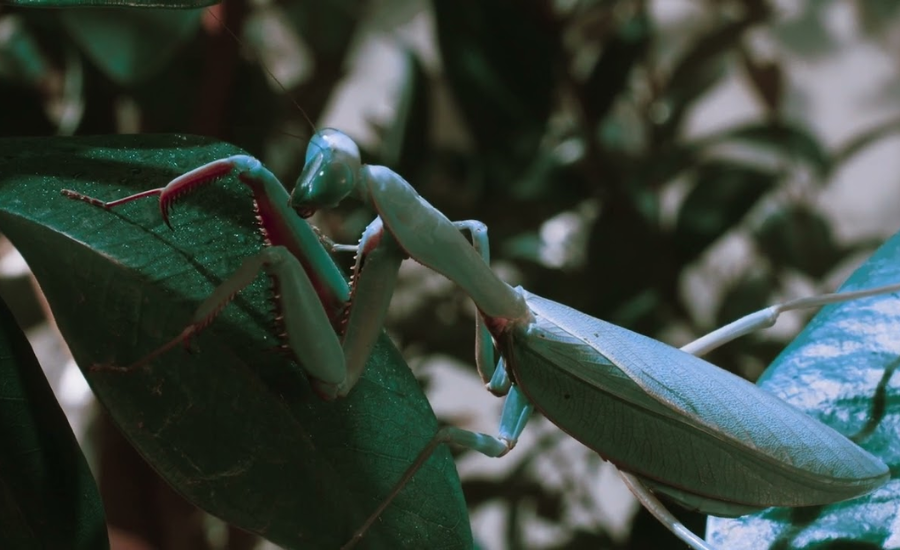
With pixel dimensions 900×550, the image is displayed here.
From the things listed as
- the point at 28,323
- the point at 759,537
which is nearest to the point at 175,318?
the point at 759,537

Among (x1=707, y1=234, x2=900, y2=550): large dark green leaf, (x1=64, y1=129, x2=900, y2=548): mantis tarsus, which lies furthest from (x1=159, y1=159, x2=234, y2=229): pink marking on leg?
(x1=707, y1=234, x2=900, y2=550): large dark green leaf

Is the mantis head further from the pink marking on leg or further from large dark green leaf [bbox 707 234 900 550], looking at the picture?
large dark green leaf [bbox 707 234 900 550]

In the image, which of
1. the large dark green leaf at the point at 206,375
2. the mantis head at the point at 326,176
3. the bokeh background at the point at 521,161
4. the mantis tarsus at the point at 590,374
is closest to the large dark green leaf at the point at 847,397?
the mantis tarsus at the point at 590,374

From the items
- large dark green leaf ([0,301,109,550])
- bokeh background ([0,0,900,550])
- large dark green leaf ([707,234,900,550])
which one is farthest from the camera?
bokeh background ([0,0,900,550])

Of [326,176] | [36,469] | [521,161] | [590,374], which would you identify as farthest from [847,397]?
[521,161]

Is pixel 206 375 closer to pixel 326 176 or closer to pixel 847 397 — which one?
pixel 326 176
